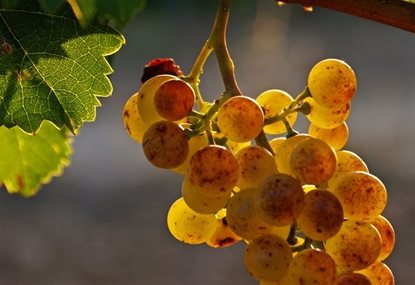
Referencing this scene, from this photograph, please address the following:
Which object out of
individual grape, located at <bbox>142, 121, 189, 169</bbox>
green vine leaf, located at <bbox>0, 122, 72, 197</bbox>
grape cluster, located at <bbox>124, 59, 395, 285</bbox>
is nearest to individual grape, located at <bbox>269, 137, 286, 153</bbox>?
grape cluster, located at <bbox>124, 59, 395, 285</bbox>

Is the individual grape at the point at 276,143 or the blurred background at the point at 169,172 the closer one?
the individual grape at the point at 276,143

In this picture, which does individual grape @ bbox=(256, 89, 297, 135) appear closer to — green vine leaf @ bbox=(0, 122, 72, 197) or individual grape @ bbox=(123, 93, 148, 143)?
individual grape @ bbox=(123, 93, 148, 143)

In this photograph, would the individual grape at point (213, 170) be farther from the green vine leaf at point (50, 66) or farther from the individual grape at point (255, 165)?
the green vine leaf at point (50, 66)

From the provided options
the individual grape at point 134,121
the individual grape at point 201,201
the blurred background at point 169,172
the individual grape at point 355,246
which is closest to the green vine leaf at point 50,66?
the individual grape at point 134,121

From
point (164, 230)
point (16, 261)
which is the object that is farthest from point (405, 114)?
point (16, 261)

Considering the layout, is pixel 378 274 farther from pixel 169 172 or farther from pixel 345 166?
pixel 169 172
